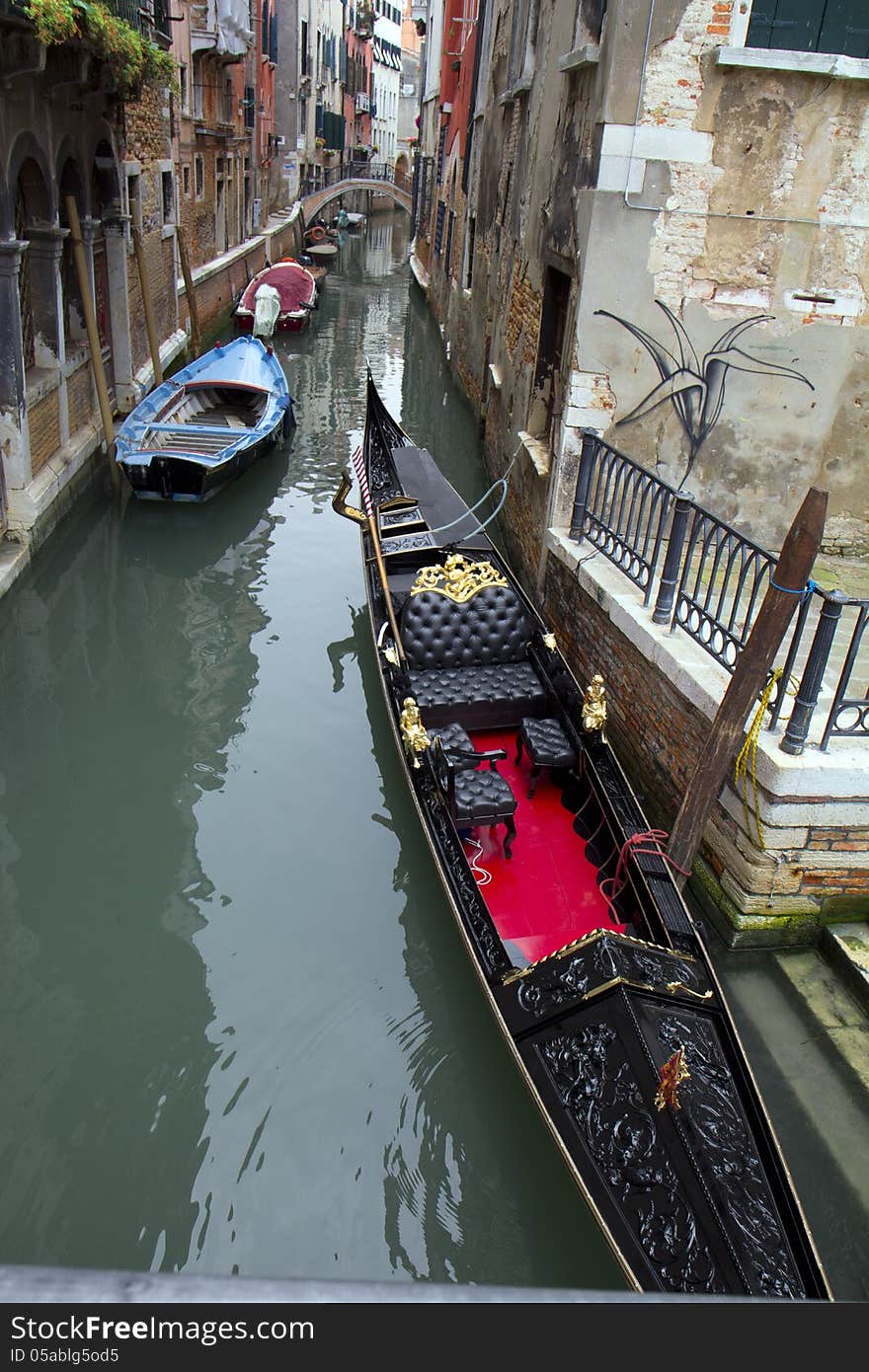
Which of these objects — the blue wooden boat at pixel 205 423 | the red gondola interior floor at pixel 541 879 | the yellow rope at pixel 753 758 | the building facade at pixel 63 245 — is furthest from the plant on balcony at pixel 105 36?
the yellow rope at pixel 753 758

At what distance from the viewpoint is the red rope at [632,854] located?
3588 millimetres

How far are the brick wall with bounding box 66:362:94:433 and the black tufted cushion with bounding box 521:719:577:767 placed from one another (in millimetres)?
5568

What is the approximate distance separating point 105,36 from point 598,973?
6624mm

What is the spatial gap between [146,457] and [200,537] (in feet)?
2.43

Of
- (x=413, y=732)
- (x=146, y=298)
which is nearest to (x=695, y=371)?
(x=413, y=732)

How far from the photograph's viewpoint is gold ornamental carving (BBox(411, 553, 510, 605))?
4918mm

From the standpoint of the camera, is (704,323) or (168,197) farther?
(168,197)

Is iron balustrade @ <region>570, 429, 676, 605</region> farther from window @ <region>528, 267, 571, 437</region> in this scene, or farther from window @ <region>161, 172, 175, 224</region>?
window @ <region>161, 172, 175, 224</region>

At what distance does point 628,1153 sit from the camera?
2553 millimetres

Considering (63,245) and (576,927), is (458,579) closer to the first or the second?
(576,927)

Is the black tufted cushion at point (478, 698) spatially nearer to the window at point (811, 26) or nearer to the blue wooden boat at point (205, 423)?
the window at point (811, 26)

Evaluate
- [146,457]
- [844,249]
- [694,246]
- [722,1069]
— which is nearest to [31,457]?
[146,457]

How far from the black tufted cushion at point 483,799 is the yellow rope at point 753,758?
0.87m

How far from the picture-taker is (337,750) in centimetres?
527
